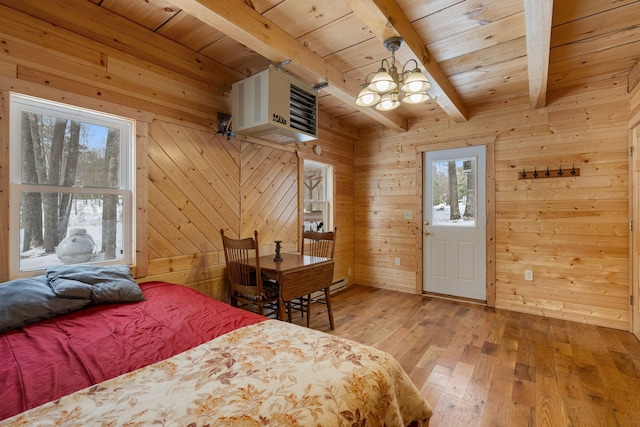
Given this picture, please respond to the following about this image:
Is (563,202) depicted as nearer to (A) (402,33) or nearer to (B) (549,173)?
(B) (549,173)

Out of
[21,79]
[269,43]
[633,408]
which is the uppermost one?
[269,43]

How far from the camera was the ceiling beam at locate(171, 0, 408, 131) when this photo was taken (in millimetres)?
1739

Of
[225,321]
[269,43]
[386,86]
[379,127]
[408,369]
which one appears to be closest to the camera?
[225,321]

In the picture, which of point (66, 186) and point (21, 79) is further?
point (66, 186)

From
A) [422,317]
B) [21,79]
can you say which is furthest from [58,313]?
[422,317]

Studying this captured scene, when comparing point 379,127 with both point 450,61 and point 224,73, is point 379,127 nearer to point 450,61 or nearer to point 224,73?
point 450,61

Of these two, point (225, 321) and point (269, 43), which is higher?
point (269, 43)

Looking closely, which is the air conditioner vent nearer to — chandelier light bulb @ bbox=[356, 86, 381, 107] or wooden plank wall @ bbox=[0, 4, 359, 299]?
wooden plank wall @ bbox=[0, 4, 359, 299]

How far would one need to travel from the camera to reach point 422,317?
330cm

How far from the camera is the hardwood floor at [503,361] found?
1.75 metres

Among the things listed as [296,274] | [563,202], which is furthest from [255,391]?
[563,202]

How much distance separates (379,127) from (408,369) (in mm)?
3469

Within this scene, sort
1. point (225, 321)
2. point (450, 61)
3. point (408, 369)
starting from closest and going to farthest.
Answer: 1. point (225, 321)
2. point (408, 369)
3. point (450, 61)

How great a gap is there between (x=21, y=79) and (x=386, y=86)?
2.19 m
